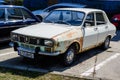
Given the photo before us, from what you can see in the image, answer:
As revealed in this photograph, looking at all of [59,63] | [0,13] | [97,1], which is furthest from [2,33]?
[97,1]

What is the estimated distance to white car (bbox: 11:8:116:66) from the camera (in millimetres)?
6920

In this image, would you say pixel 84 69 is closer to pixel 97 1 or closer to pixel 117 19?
pixel 117 19

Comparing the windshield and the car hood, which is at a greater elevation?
the windshield

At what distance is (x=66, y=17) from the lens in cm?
822

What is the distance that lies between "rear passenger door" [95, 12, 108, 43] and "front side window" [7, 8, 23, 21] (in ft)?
9.69

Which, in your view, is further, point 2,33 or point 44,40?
point 2,33

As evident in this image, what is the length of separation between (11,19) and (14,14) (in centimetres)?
23

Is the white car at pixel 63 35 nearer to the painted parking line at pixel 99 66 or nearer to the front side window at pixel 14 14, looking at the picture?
the painted parking line at pixel 99 66

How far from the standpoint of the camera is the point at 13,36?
757 cm

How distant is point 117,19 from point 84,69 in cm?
817

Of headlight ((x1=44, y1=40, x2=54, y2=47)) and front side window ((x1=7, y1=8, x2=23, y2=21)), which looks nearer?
headlight ((x1=44, y1=40, x2=54, y2=47))

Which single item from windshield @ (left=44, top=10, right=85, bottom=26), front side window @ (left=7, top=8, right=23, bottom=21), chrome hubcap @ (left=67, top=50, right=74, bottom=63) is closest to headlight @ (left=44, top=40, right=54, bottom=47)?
chrome hubcap @ (left=67, top=50, right=74, bottom=63)

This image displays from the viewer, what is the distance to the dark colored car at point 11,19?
9430 mm

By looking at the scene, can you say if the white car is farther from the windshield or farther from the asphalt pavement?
the asphalt pavement
